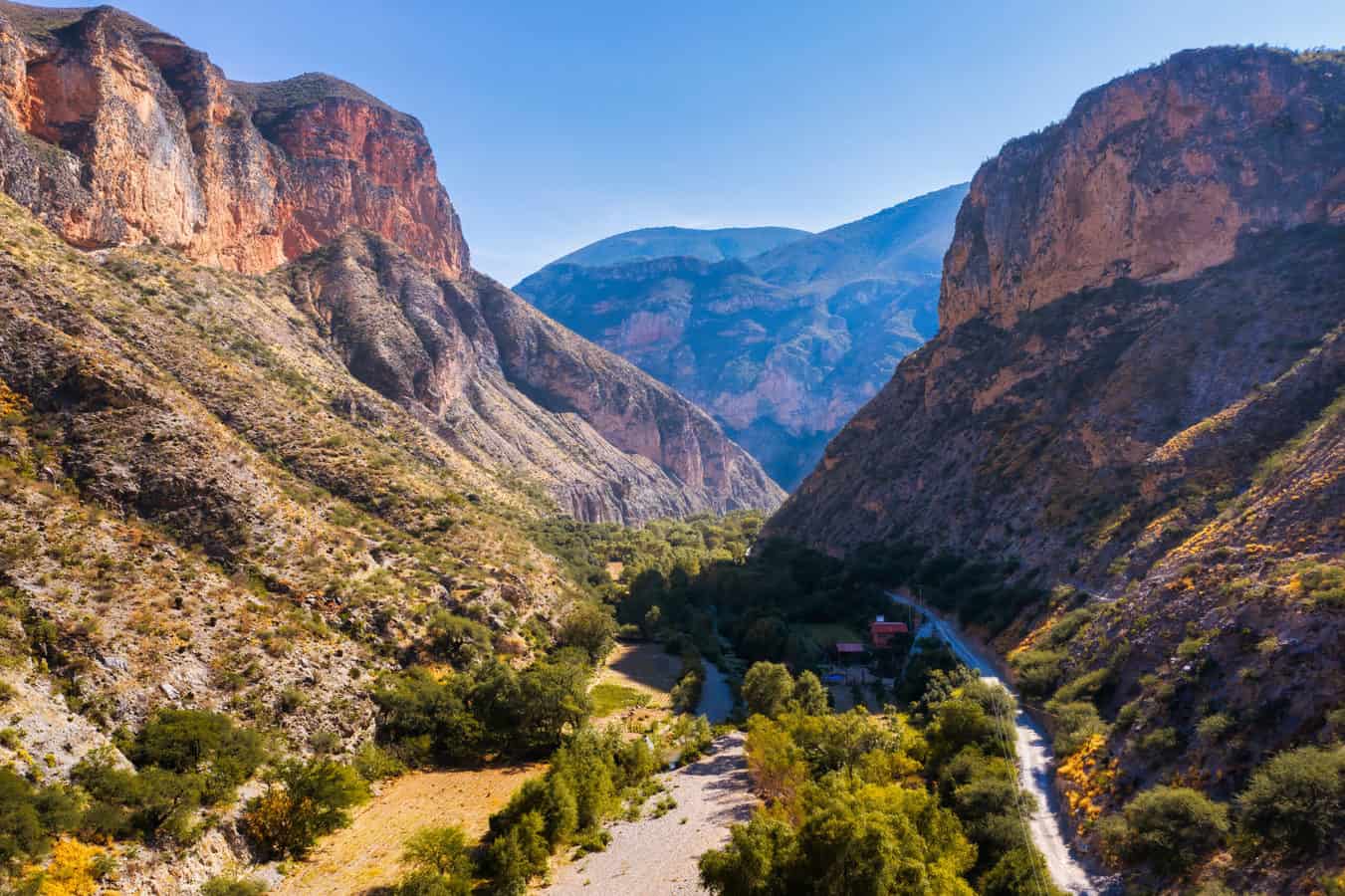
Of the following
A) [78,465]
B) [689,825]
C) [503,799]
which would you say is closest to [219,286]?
[78,465]

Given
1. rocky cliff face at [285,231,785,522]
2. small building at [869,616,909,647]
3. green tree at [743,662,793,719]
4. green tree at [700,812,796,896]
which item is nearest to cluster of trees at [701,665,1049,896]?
green tree at [700,812,796,896]

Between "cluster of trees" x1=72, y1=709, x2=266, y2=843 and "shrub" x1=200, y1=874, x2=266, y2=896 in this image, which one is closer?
"shrub" x1=200, y1=874, x2=266, y2=896

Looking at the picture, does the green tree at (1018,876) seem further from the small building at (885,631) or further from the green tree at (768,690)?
the small building at (885,631)

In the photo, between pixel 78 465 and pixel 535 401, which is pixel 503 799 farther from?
pixel 535 401

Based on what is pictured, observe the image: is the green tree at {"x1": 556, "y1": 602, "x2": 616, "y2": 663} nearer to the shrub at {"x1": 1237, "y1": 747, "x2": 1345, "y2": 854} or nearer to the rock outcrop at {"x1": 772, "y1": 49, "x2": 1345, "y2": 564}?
the rock outcrop at {"x1": 772, "y1": 49, "x2": 1345, "y2": 564}

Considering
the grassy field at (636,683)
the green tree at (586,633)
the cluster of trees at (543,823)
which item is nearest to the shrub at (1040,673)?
the cluster of trees at (543,823)

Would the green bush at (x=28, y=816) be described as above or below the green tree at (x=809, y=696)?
above
